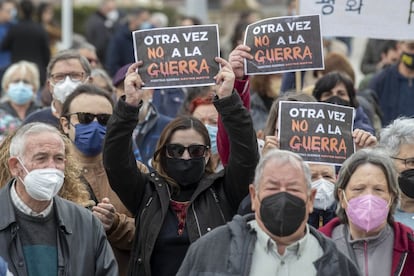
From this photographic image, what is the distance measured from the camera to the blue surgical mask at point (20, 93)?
11.6m

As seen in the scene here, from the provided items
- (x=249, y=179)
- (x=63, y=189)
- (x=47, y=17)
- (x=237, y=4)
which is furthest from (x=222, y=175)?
(x=237, y=4)

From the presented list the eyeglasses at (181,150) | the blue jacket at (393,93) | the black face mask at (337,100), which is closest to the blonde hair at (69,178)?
the eyeglasses at (181,150)

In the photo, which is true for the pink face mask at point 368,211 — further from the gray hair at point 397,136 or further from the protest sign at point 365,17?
the protest sign at point 365,17

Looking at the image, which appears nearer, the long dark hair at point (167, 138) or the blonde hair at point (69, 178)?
the blonde hair at point (69, 178)

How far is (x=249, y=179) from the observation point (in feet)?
23.6

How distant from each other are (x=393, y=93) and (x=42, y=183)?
19.4 ft

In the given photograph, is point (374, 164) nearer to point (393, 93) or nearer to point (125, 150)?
point (125, 150)

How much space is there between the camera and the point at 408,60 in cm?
1145

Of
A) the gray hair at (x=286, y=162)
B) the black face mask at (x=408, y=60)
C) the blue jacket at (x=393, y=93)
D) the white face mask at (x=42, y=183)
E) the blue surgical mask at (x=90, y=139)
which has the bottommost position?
the blue jacket at (x=393, y=93)

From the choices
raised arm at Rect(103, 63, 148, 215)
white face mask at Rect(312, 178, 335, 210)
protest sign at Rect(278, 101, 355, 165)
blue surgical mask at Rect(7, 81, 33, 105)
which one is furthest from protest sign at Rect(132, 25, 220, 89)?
blue surgical mask at Rect(7, 81, 33, 105)

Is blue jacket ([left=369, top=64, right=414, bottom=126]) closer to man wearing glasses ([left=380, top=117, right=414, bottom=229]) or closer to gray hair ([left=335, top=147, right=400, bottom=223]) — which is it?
man wearing glasses ([left=380, top=117, right=414, bottom=229])

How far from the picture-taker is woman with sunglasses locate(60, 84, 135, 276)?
24.4 ft

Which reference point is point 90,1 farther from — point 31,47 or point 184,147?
point 184,147

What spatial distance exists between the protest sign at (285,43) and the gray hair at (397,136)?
0.79 metres
